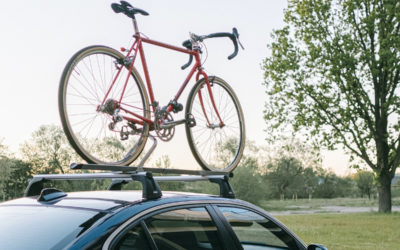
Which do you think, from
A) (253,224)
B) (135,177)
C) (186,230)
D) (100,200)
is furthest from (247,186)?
(100,200)

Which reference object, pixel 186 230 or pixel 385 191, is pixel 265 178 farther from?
pixel 186 230

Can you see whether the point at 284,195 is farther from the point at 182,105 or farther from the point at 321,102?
the point at 182,105

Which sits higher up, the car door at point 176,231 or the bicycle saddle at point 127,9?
the bicycle saddle at point 127,9

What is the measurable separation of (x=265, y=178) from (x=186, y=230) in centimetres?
7303

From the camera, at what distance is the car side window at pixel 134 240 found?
2.83m

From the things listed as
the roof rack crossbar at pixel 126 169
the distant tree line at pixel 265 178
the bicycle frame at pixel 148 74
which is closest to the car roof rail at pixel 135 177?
the roof rack crossbar at pixel 126 169

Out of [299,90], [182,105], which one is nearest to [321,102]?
[299,90]

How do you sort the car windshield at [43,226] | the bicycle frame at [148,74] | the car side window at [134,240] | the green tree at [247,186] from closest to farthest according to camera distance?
the car windshield at [43,226] → the car side window at [134,240] → the bicycle frame at [148,74] → the green tree at [247,186]

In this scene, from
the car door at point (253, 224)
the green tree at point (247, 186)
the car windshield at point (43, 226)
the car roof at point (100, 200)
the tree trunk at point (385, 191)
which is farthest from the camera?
the green tree at point (247, 186)

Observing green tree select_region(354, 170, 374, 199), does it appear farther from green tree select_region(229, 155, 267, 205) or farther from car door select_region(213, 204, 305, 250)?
car door select_region(213, 204, 305, 250)

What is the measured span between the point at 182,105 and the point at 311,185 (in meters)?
78.9

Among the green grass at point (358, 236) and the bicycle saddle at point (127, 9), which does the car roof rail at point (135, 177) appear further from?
the green grass at point (358, 236)

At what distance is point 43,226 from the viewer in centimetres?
289

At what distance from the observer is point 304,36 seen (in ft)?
91.2
